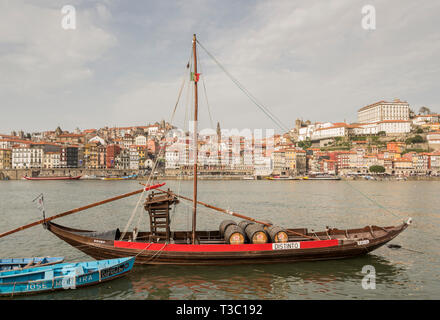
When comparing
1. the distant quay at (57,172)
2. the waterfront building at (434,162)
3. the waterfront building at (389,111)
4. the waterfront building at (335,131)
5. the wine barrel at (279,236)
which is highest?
the waterfront building at (389,111)

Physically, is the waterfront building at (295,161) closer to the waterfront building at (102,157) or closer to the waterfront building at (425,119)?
the waterfront building at (425,119)

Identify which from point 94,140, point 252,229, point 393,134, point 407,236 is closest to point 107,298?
point 252,229

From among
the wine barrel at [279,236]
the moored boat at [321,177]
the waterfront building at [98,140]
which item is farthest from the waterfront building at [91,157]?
the wine barrel at [279,236]

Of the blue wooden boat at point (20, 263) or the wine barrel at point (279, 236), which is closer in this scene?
the blue wooden boat at point (20, 263)

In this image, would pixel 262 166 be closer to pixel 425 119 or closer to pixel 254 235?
pixel 425 119

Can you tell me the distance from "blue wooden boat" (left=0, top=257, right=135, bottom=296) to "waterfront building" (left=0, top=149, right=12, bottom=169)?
12295 cm

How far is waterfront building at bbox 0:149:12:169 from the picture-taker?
114m

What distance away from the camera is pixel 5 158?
11575 cm

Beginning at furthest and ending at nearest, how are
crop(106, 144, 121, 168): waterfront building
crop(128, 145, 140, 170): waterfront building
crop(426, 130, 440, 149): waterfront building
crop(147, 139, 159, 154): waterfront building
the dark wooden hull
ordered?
crop(147, 139, 159, 154): waterfront building → crop(426, 130, 440, 149): waterfront building → crop(128, 145, 140, 170): waterfront building → crop(106, 144, 121, 168): waterfront building → the dark wooden hull

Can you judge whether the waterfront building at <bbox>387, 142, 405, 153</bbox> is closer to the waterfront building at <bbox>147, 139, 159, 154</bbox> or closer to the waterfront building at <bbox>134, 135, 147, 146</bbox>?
the waterfront building at <bbox>147, 139, 159, 154</bbox>

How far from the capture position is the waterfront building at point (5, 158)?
114500 millimetres

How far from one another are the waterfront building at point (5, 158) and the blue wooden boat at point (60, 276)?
403 ft

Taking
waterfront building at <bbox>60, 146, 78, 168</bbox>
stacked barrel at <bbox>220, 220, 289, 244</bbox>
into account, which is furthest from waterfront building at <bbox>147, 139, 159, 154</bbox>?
stacked barrel at <bbox>220, 220, 289, 244</bbox>
